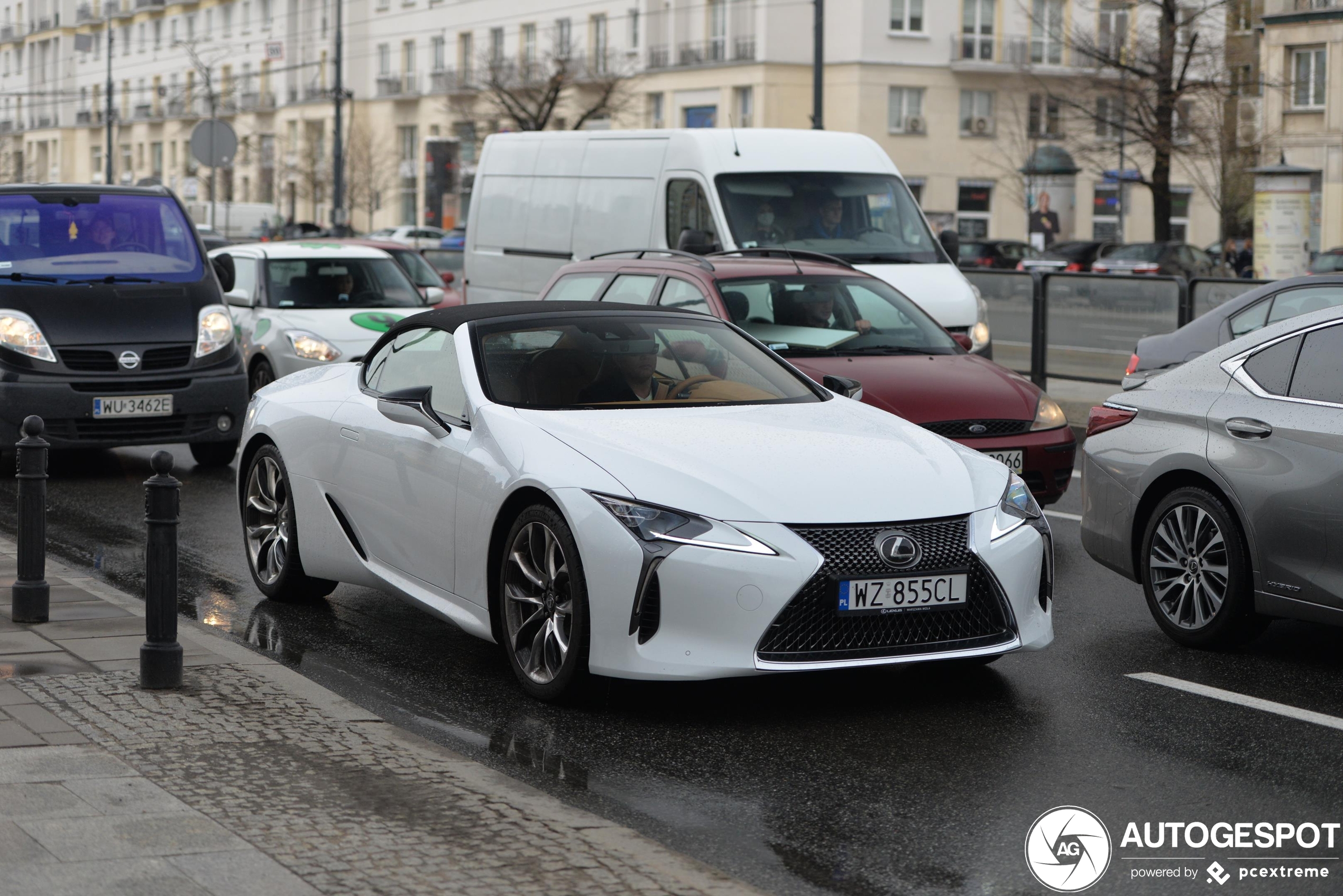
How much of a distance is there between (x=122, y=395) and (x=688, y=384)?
6383 mm

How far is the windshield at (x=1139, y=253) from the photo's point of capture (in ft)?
138

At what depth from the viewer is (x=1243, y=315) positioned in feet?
44.5

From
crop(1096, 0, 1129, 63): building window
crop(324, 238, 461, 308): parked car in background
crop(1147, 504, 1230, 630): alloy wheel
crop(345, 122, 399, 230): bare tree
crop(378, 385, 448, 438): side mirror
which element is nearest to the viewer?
crop(378, 385, 448, 438): side mirror

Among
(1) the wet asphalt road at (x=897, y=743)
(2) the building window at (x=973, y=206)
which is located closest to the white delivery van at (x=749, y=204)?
(1) the wet asphalt road at (x=897, y=743)

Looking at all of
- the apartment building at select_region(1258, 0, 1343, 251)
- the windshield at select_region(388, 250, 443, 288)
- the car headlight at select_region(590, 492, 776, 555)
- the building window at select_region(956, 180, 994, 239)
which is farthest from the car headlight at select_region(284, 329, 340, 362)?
the building window at select_region(956, 180, 994, 239)

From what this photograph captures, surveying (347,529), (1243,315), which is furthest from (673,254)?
(347,529)

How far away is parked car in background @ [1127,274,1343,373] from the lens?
1308 centimetres

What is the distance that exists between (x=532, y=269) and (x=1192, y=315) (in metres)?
6.53

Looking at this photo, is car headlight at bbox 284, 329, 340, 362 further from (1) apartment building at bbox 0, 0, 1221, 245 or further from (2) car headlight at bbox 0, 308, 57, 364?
(1) apartment building at bbox 0, 0, 1221, 245

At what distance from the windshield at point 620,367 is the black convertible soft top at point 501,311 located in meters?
0.09

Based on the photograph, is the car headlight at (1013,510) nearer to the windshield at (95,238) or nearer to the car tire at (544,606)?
the car tire at (544,606)

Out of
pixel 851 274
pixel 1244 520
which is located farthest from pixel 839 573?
pixel 851 274

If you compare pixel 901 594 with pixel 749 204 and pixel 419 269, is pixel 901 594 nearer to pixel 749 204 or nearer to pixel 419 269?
pixel 749 204

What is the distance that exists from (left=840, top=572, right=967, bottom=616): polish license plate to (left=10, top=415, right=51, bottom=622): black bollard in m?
3.41
